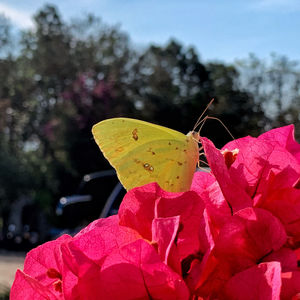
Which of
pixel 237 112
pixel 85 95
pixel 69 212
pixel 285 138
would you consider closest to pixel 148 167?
pixel 285 138

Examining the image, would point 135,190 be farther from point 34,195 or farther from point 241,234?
point 34,195

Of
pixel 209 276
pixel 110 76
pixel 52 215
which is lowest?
pixel 52 215

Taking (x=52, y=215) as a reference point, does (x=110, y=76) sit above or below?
above

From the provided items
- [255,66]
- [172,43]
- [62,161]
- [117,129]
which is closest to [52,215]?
[62,161]

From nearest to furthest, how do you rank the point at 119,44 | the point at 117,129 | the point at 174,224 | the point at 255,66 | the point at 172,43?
1. the point at 174,224
2. the point at 117,129
3. the point at 255,66
4. the point at 119,44
5. the point at 172,43

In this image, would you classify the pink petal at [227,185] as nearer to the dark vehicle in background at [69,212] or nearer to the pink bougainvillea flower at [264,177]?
the pink bougainvillea flower at [264,177]

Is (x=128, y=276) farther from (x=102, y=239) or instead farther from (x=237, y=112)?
(x=237, y=112)

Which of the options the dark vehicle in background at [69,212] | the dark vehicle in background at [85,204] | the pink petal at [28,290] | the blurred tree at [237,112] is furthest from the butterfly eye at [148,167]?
the blurred tree at [237,112]
